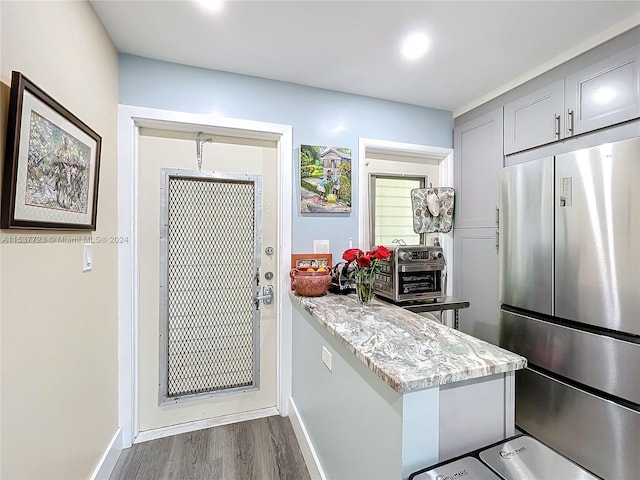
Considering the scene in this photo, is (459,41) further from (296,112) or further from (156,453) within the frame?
(156,453)

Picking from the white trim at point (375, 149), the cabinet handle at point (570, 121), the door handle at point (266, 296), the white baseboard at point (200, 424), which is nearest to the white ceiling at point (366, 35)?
the cabinet handle at point (570, 121)

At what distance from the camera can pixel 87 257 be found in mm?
1443

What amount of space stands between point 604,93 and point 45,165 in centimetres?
271

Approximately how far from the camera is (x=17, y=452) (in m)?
0.97

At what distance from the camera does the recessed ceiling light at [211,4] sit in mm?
1403

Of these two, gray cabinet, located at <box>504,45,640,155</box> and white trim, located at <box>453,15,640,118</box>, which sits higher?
white trim, located at <box>453,15,640,118</box>

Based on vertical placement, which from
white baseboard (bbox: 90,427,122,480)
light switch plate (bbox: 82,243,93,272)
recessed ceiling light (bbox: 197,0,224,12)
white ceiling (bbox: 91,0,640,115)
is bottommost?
white baseboard (bbox: 90,427,122,480)

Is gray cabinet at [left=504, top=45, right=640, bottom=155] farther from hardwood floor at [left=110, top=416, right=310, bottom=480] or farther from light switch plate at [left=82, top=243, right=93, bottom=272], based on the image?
light switch plate at [left=82, top=243, right=93, bottom=272]

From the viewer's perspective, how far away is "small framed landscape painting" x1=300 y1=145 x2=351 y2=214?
2.18m

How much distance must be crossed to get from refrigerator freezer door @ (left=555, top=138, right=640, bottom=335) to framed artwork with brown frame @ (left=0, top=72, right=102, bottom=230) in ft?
8.07

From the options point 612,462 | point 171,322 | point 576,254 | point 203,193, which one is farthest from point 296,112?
point 612,462

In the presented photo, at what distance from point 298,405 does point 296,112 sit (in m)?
2.07

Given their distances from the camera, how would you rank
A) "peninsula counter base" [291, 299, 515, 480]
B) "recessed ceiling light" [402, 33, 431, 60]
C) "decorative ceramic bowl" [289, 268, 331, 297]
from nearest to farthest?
"peninsula counter base" [291, 299, 515, 480] < "recessed ceiling light" [402, 33, 431, 60] < "decorative ceramic bowl" [289, 268, 331, 297]

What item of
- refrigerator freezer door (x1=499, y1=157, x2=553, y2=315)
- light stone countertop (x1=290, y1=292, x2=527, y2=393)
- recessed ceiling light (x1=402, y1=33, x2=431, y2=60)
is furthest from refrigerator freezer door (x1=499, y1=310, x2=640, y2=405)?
recessed ceiling light (x1=402, y1=33, x2=431, y2=60)
